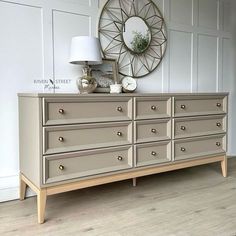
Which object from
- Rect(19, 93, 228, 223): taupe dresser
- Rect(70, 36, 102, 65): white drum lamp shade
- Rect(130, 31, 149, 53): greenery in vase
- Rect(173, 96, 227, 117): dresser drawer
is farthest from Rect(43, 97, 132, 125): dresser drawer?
Rect(130, 31, 149, 53): greenery in vase

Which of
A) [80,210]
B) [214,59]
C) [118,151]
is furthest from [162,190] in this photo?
[214,59]

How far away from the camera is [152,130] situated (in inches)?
96.0

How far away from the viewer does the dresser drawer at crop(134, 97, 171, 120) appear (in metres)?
2.35

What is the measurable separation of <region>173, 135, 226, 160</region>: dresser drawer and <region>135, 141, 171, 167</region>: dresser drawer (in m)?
0.10

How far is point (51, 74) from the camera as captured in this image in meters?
2.47

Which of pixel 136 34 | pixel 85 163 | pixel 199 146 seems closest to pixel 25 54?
pixel 85 163

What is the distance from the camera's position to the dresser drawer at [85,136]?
196 cm

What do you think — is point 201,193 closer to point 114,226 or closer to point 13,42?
point 114,226

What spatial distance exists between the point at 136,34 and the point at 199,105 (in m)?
0.95

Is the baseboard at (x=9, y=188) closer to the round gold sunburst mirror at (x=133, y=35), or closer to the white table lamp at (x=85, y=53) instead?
the white table lamp at (x=85, y=53)

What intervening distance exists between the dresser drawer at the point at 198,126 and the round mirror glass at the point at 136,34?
34.1 inches

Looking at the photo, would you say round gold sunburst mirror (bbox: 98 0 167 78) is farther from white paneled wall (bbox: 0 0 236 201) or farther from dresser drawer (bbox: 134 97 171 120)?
dresser drawer (bbox: 134 97 171 120)

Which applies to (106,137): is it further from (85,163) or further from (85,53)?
(85,53)

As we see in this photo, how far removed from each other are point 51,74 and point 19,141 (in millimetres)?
625
